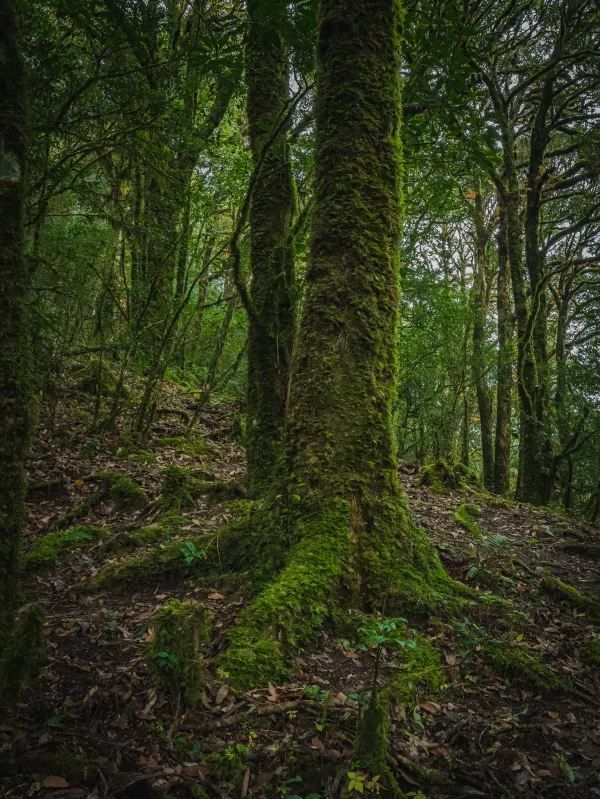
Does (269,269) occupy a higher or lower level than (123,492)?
higher

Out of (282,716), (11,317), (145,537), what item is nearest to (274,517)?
(282,716)

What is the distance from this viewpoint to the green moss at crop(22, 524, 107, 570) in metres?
4.83

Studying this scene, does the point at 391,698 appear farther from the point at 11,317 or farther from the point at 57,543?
the point at 57,543

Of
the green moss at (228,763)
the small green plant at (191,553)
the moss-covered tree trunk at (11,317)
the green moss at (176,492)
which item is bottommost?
the green moss at (228,763)

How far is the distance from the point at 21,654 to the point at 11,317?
1.82 metres

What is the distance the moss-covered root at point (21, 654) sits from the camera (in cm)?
256

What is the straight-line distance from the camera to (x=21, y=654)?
8.50 feet

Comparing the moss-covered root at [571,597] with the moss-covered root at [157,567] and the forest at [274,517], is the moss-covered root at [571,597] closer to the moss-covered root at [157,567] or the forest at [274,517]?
the forest at [274,517]

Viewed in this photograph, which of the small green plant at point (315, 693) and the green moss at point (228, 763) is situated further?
the small green plant at point (315, 693)

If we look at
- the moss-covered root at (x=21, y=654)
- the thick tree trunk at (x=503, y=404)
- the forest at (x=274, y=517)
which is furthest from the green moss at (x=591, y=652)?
the thick tree trunk at (x=503, y=404)

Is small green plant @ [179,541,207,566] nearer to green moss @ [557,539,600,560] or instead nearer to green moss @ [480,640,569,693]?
green moss @ [480,640,569,693]

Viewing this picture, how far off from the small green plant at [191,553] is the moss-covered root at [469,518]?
11.8ft

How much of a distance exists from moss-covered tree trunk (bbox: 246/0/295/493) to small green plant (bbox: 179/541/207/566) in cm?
167

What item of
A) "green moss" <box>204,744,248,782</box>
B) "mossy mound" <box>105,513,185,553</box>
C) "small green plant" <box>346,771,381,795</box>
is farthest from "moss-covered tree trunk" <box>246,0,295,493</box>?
"small green plant" <box>346,771,381,795</box>
